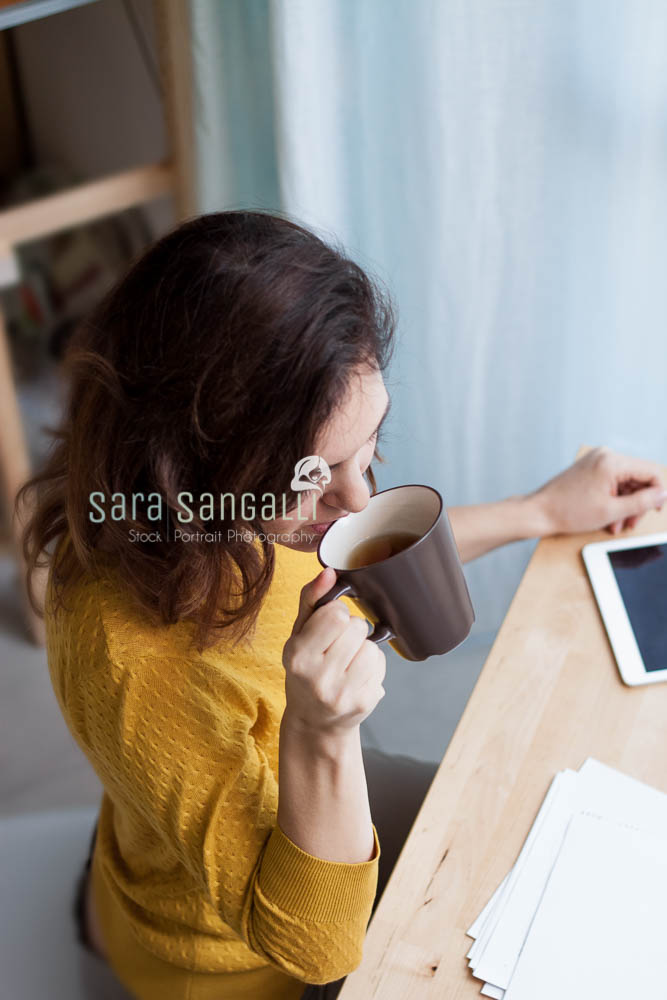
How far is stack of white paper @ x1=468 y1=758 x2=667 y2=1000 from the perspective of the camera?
68 centimetres

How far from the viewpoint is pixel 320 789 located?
2.20 feet

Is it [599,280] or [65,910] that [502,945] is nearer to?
[65,910]

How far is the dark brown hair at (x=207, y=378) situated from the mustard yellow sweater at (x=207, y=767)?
3 cm

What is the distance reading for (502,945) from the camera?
0.69 meters

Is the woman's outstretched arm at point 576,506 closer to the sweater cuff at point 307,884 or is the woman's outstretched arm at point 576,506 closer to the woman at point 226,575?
the woman at point 226,575

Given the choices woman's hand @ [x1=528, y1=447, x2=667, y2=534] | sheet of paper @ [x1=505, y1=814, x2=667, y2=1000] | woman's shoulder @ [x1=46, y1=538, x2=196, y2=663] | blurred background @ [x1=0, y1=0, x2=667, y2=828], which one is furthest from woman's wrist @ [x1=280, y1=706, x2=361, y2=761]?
blurred background @ [x1=0, y1=0, x2=667, y2=828]

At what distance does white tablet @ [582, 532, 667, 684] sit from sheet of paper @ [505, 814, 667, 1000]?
0.17 meters

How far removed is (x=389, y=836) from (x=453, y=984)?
33 cm

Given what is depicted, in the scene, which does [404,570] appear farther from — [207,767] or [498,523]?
[498,523]

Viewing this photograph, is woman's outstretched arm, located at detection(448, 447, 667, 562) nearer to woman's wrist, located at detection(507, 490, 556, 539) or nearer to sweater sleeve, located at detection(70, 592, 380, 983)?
woman's wrist, located at detection(507, 490, 556, 539)

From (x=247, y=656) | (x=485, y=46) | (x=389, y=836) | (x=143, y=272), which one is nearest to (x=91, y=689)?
(x=247, y=656)

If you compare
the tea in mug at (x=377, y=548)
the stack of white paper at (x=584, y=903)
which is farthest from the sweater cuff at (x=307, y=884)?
the tea in mug at (x=377, y=548)

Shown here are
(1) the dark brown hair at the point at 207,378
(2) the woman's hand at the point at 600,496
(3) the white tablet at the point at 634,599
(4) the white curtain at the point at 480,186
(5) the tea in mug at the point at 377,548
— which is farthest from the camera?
(4) the white curtain at the point at 480,186

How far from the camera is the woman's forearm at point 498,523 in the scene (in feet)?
3.35
